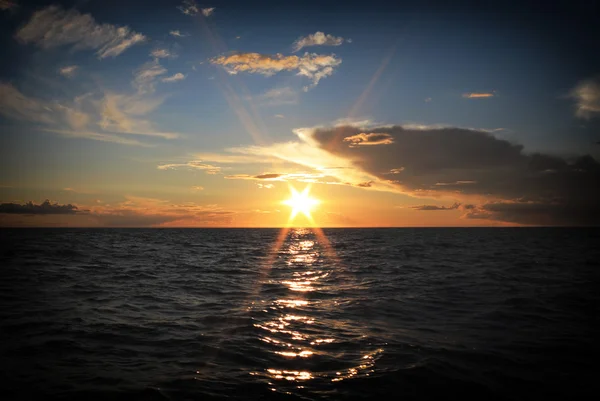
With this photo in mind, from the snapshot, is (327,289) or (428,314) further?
(327,289)

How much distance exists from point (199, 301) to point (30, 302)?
7.09m

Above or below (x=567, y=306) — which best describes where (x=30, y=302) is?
below

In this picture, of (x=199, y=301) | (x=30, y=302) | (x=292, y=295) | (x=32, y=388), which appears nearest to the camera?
(x=32, y=388)

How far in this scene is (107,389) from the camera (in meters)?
7.10

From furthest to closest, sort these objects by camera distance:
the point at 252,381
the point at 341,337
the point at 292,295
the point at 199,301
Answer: the point at 292,295 < the point at 199,301 < the point at 341,337 < the point at 252,381

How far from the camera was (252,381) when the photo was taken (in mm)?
7652

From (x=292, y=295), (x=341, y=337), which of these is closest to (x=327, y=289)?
(x=292, y=295)

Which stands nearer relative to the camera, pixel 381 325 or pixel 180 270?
pixel 381 325

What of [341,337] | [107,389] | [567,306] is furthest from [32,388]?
[567,306]

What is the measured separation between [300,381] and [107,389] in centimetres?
419

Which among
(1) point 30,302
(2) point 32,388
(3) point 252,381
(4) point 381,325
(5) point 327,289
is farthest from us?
(5) point 327,289

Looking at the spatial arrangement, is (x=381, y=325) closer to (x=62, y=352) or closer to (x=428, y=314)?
(x=428, y=314)

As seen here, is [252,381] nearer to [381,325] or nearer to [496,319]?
[381,325]

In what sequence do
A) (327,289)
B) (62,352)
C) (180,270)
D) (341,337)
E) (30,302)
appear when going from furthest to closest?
(180,270) → (327,289) → (30,302) → (341,337) → (62,352)
